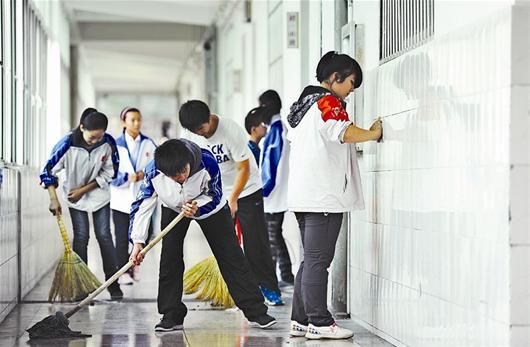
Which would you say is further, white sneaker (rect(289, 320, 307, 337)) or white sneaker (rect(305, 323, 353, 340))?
white sneaker (rect(289, 320, 307, 337))

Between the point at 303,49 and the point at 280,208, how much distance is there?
1535mm

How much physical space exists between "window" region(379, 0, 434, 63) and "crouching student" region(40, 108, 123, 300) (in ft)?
8.22

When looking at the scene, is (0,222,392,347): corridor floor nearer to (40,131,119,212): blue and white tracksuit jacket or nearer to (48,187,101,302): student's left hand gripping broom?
(48,187,101,302): student's left hand gripping broom

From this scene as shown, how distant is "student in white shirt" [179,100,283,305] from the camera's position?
6246 mm

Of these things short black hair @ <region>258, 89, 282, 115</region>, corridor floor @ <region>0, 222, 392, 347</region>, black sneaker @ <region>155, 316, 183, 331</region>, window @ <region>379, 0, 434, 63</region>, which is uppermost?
window @ <region>379, 0, 434, 63</region>

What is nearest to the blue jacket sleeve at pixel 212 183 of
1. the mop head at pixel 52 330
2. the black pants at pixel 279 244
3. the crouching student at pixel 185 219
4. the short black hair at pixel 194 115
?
the crouching student at pixel 185 219

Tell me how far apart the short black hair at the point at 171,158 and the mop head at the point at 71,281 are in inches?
80.8

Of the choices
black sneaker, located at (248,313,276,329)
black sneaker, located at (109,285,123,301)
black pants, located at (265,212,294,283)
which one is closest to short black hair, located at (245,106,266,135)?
black pants, located at (265,212,294,283)

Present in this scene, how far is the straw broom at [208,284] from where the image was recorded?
712cm

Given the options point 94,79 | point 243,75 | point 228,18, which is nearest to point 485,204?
point 243,75

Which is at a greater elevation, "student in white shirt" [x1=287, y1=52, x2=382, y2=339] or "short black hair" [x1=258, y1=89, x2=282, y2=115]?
"short black hair" [x1=258, y1=89, x2=282, y2=115]

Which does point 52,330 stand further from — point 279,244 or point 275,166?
point 279,244

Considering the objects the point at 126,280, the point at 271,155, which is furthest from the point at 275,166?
the point at 126,280

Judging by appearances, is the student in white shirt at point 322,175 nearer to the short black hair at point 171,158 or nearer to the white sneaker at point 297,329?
the white sneaker at point 297,329
